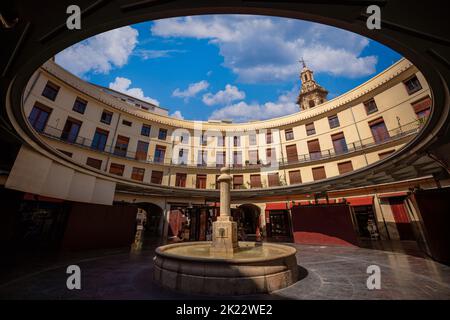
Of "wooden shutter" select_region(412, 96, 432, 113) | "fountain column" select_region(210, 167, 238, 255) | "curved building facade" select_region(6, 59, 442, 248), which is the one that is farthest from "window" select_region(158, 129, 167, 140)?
"wooden shutter" select_region(412, 96, 432, 113)

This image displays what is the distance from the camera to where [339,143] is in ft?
64.6

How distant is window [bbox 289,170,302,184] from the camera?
2077cm

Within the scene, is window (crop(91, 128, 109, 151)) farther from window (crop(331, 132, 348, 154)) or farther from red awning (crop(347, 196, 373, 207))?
red awning (crop(347, 196, 373, 207))

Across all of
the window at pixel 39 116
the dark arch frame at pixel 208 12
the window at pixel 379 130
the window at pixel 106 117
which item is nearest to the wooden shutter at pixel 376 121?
the window at pixel 379 130

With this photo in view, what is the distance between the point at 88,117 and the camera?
18266mm

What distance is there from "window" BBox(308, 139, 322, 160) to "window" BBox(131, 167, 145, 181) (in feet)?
61.3

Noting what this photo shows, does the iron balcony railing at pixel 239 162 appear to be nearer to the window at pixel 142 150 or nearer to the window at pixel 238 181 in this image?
the window at pixel 142 150

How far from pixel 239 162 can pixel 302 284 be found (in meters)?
19.9

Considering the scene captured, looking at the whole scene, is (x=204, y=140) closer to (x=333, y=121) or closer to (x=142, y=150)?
(x=142, y=150)

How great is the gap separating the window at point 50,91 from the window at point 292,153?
23.8 m

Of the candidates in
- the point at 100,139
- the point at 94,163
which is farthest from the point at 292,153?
the point at 100,139

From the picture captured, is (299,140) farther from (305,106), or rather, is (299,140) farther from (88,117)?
(88,117)

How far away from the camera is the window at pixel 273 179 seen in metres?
21.7
